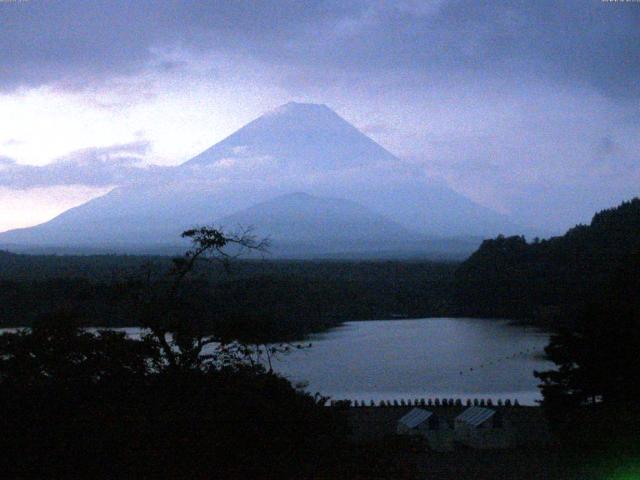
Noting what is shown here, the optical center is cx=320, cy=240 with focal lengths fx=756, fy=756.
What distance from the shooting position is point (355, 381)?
16.7m

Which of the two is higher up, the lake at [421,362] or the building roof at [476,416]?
the building roof at [476,416]

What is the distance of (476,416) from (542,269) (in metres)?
22.6

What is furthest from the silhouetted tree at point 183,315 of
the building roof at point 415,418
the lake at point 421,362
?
the lake at point 421,362

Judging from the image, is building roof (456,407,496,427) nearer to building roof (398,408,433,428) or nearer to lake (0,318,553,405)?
building roof (398,408,433,428)

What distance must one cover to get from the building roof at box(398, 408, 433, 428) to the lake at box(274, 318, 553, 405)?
2.15 meters

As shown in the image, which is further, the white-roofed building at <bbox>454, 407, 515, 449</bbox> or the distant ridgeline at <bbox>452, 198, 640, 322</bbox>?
the distant ridgeline at <bbox>452, 198, 640, 322</bbox>

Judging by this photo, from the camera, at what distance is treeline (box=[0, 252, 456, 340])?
5.72 m

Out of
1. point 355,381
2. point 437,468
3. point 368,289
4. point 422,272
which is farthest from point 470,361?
point 422,272

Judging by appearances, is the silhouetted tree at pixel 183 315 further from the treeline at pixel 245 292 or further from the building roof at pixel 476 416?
the building roof at pixel 476 416

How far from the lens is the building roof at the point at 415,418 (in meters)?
10.6

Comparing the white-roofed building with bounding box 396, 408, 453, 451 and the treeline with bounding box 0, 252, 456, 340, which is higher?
the treeline with bounding box 0, 252, 456, 340

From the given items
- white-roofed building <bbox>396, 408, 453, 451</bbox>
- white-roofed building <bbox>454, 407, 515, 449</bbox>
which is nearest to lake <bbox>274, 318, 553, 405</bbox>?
white-roofed building <bbox>396, 408, 453, 451</bbox>

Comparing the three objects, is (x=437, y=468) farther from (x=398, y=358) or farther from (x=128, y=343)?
(x=398, y=358)

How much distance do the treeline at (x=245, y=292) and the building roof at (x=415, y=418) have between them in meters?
2.18
